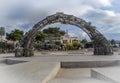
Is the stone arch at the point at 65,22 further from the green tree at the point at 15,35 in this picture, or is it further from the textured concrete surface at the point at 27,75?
the green tree at the point at 15,35

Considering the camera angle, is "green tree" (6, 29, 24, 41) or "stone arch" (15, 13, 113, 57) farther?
"green tree" (6, 29, 24, 41)

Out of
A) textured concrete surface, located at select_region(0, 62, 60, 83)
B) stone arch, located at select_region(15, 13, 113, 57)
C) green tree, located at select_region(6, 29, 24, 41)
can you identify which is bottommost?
textured concrete surface, located at select_region(0, 62, 60, 83)

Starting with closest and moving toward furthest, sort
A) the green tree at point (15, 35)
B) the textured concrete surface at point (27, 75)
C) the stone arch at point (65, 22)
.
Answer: the textured concrete surface at point (27, 75) < the stone arch at point (65, 22) < the green tree at point (15, 35)

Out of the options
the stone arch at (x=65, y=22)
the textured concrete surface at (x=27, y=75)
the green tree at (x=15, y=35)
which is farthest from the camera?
the green tree at (x=15, y=35)

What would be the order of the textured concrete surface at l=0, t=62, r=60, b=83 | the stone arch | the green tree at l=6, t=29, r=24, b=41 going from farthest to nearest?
the green tree at l=6, t=29, r=24, b=41, the stone arch, the textured concrete surface at l=0, t=62, r=60, b=83

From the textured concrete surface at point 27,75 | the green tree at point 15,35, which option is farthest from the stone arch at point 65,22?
the green tree at point 15,35

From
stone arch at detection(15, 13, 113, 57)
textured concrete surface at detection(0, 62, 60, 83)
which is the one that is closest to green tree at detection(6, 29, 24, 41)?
stone arch at detection(15, 13, 113, 57)

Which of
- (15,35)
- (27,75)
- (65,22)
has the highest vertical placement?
(15,35)

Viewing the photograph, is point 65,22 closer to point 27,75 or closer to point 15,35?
point 27,75

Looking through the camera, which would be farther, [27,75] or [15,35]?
[15,35]

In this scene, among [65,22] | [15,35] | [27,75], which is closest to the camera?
[27,75]

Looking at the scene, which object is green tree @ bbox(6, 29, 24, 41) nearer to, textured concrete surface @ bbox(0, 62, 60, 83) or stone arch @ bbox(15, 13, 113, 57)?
stone arch @ bbox(15, 13, 113, 57)

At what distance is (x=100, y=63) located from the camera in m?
16.6

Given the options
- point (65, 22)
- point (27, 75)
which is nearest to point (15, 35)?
point (65, 22)
